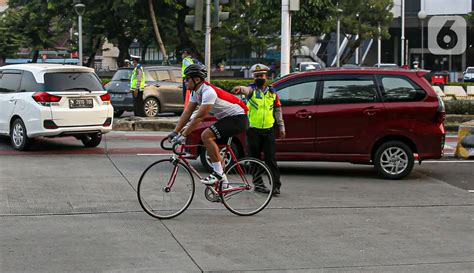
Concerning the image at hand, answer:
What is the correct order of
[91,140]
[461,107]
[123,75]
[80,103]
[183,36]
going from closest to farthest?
[80,103] < [91,140] < [461,107] < [123,75] < [183,36]

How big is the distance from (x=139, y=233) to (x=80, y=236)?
59cm

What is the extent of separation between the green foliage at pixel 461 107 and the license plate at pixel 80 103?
1075 cm

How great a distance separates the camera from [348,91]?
38.4ft

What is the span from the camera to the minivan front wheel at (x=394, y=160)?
11.6 meters

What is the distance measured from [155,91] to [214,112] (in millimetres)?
13452

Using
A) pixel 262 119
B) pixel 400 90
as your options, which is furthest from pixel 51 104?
pixel 400 90

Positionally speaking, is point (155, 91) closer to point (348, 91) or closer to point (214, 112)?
point (348, 91)

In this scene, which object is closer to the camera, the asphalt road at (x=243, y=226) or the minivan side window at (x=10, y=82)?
the asphalt road at (x=243, y=226)

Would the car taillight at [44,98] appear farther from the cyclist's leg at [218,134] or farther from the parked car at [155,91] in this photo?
the parked car at [155,91]

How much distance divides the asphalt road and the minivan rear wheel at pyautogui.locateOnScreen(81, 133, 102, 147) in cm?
233

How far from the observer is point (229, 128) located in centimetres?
846

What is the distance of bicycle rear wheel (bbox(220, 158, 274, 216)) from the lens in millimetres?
8633

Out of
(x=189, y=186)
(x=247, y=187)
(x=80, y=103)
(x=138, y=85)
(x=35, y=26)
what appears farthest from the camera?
(x=35, y=26)

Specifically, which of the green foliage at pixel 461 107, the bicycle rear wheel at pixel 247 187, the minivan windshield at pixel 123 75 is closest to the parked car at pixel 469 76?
the green foliage at pixel 461 107
